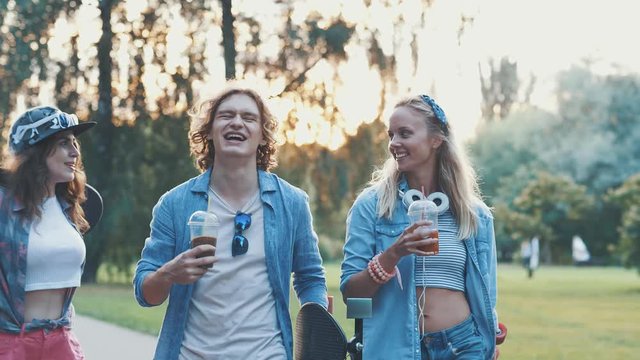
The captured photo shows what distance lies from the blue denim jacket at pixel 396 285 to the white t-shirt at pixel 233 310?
45 cm

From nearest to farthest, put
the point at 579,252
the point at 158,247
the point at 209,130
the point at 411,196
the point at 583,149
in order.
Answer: the point at 158,247 < the point at 209,130 < the point at 411,196 < the point at 579,252 < the point at 583,149

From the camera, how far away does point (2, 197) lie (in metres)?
4.20

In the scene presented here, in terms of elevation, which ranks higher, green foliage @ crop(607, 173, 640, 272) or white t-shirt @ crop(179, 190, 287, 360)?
white t-shirt @ crop(179, 190, 287, 360)

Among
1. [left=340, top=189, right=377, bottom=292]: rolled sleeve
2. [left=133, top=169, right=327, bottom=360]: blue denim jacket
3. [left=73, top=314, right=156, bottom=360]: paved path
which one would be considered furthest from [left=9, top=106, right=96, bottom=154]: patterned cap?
[left=73, top=314, right=156, bottom=360]: paved path

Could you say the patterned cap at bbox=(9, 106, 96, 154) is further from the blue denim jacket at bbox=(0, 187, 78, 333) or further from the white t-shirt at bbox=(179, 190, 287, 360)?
the white t-shirt at bbox=(179, 190, 287, 360)

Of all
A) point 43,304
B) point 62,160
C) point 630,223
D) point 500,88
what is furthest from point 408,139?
point 500,88

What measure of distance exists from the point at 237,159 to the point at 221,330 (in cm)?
65

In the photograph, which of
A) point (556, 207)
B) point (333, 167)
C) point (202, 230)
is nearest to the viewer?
point (202, 230)

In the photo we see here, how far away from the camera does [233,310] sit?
3.75 metres

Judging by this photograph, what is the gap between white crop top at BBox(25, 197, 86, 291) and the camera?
4133 millimetres

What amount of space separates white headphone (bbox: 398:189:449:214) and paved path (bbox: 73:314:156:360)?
7798 mm

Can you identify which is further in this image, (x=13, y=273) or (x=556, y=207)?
(x=556, y=207)

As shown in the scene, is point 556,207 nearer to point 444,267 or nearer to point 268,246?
point 444,267

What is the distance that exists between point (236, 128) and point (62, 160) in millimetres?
874
